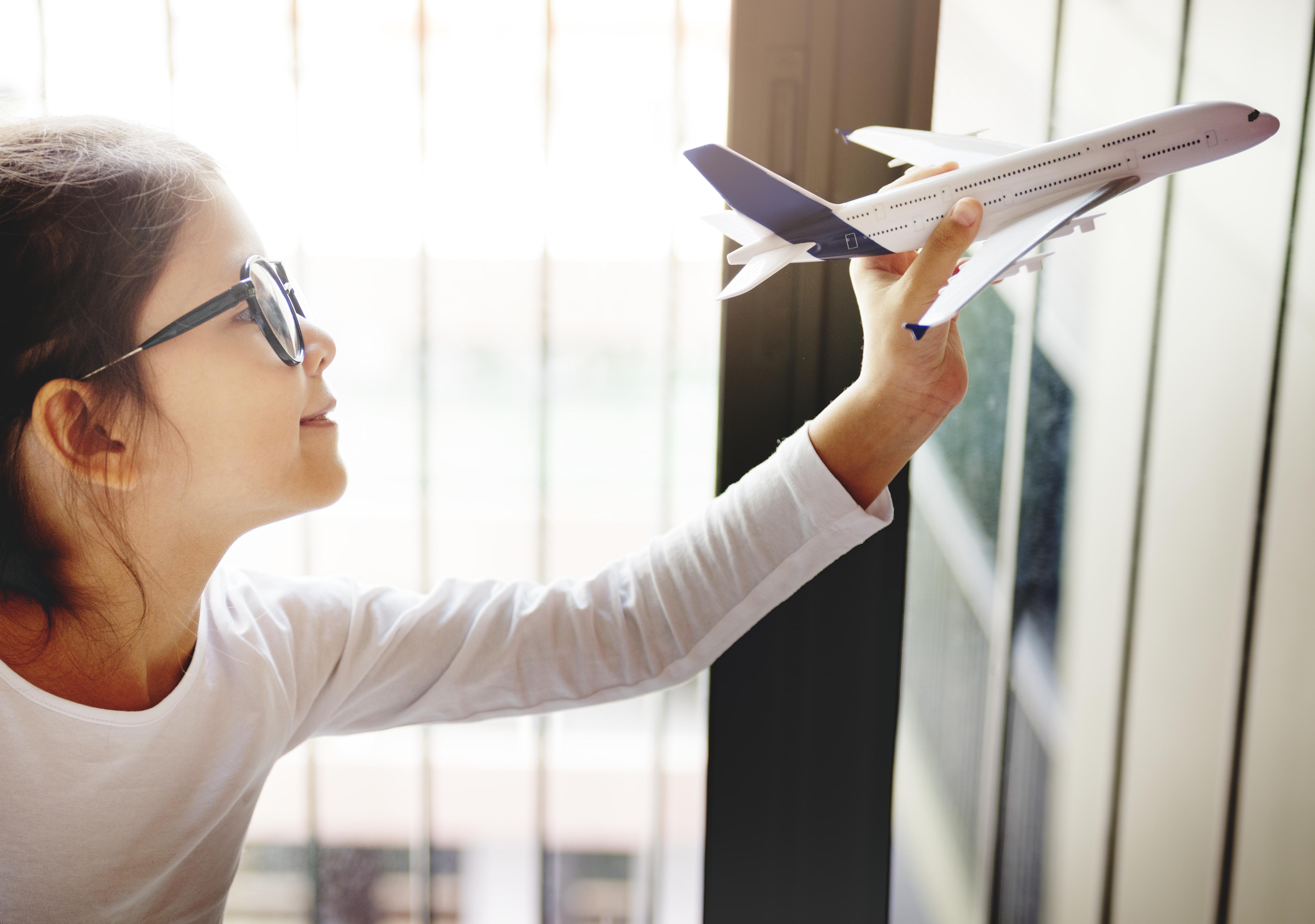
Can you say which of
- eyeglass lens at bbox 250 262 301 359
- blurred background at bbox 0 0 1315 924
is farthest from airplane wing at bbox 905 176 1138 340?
eyeglass lens at bbox 250 262 301 359

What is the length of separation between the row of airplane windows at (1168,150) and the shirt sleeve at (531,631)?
360mm

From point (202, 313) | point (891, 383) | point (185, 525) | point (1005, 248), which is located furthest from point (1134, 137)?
point (185, 525)

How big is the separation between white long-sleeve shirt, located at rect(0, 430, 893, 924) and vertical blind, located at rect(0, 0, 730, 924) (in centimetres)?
15

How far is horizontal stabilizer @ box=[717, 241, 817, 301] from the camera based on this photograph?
64 centimetres

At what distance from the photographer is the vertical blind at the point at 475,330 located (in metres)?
0.95

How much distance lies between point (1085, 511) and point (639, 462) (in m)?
0.53

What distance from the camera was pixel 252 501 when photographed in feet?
2.49

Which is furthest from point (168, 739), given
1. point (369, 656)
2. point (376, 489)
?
point (376, 489)

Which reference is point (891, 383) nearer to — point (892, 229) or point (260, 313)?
point (892, 229)

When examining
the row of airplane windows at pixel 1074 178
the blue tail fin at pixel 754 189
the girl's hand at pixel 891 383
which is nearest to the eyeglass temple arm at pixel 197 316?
the blue tail fin at pixel 754 189

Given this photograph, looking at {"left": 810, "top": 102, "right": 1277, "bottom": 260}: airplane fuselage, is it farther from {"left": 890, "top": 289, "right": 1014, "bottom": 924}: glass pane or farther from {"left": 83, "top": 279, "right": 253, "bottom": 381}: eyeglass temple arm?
{"left": 83, "top": 279, "right": 253, "bottom": 381}: eyeglass temple arm

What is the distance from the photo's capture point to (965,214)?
0.58 metres

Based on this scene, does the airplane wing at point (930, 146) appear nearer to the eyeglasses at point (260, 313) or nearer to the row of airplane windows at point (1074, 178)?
the row of airplane windows at point (1074, 178)

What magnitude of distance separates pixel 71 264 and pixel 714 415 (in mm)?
654
